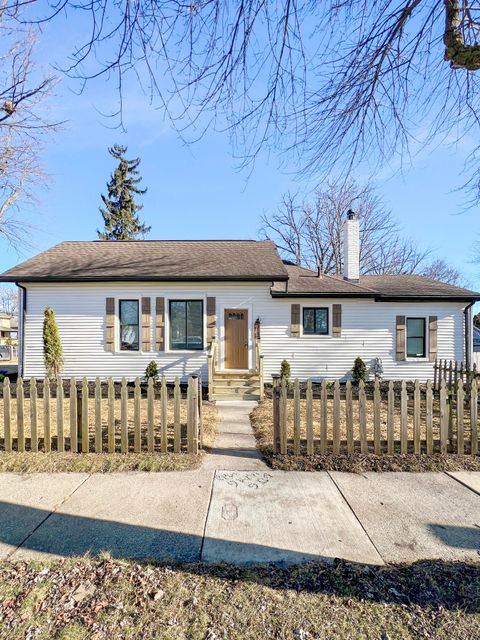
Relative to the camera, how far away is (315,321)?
12.3 metres

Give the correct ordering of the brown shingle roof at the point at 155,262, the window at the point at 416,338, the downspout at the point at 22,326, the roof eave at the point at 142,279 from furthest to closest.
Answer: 1. the window at the point at 416,338
2. the downspout at the point at 22,326
3. the brown shingle roof at the point at 155,262
4. the roof eave at the point at 142,279

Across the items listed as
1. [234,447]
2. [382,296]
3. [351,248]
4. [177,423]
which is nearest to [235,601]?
[177,423]

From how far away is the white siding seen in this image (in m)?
11.7

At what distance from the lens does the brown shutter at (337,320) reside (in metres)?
12.1

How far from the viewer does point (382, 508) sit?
333 centimetres

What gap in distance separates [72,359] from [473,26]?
12369 mm

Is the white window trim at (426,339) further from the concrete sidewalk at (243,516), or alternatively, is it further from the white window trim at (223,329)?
the concrete sidewalk at (243,516)

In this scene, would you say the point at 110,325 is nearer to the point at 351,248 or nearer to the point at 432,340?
the point at 351,248

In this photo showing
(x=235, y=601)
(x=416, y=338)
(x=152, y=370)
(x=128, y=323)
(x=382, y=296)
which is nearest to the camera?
(x=235, y=601)

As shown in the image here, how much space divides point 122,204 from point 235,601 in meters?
36.1

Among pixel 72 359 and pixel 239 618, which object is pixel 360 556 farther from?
pixel 72 359

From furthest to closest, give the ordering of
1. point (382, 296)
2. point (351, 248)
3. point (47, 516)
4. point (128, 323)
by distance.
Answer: point (351, 248) < point (382, 296) < point (128, 323) < point (47, 516)

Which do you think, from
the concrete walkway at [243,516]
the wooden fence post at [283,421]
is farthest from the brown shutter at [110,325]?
the wooden fence post at [283,421]

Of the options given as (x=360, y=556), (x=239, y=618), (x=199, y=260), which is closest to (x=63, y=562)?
(x=239, y=618)
